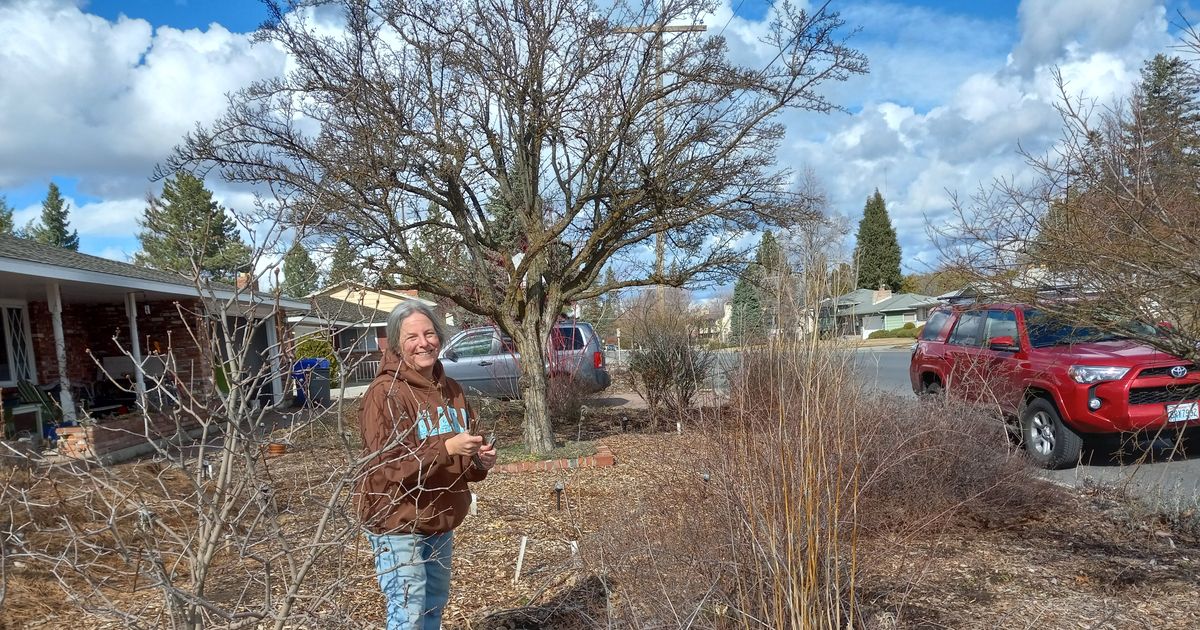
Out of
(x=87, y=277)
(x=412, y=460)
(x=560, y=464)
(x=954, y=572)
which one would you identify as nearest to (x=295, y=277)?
(x=412, y=460)

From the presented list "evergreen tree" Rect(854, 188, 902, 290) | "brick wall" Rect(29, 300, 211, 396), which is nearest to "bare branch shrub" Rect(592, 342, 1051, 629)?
"brick wall" Rect(29, 300, 211, 396)

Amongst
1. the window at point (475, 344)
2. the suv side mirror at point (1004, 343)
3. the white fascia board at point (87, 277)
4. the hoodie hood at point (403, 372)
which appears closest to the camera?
the hoodie hood at point (403, 372)

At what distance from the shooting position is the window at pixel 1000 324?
8078 mm

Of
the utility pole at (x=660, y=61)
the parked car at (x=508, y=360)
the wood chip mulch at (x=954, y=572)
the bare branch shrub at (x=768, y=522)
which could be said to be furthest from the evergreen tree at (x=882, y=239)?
the bare branch shrub at (x=768, y=522)

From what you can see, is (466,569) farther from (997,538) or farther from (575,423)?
(575,423)

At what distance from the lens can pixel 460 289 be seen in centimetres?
899

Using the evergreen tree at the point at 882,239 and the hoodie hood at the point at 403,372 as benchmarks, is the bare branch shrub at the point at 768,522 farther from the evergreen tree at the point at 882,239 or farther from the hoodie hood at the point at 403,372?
the evergreen tree at the point at 882,239

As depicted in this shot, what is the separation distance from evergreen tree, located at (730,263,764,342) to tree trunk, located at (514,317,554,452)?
226cm

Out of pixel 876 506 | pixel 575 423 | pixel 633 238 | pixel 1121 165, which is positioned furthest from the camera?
pixel 575 423

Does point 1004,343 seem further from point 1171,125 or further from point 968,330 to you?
point 1171,125

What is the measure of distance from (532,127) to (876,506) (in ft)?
16.8

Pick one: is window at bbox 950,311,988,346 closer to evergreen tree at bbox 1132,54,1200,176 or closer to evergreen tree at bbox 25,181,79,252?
evergreen tree at bbox 1132,54,1200,176

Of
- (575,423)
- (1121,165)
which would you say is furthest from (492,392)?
(1121,165)

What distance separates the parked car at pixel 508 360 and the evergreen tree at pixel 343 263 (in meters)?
3.56
